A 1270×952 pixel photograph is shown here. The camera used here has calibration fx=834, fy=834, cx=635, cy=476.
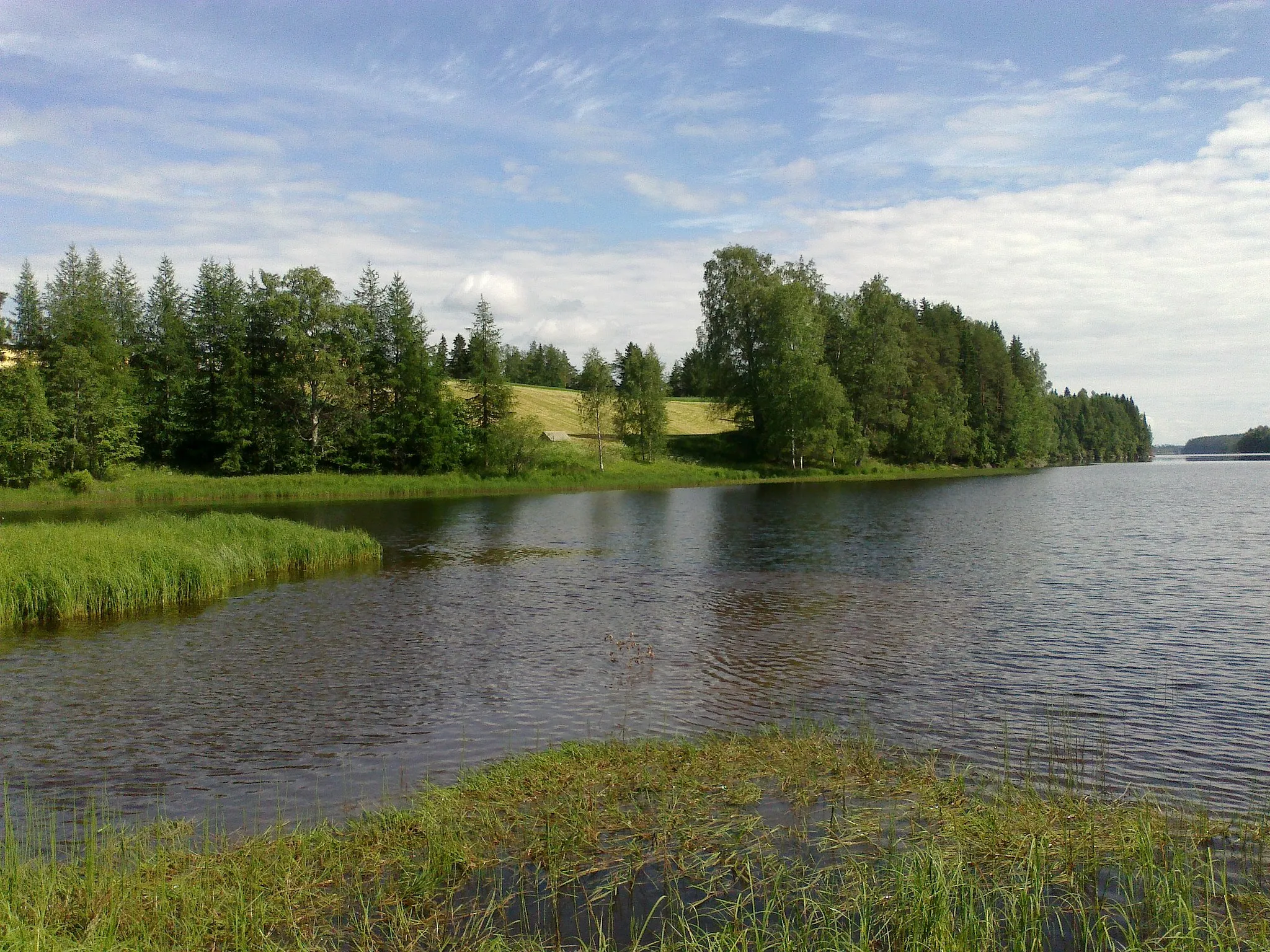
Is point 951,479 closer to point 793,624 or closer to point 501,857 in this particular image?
point 793,624

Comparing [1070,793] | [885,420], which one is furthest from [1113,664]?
[885,420]

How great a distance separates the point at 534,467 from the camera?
3145 inches

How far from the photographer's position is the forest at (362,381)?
67.4 m

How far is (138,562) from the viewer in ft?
77.2

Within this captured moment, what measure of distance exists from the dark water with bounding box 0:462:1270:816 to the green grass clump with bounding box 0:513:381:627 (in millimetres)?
1463

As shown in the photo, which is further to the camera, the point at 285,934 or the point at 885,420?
the point at 885,420

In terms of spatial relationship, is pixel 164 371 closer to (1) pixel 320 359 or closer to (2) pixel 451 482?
(1) pixel 320 359

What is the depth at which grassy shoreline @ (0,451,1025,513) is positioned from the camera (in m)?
58.4

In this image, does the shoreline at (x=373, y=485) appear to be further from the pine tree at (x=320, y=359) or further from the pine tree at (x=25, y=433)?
the pine tree at (x=320, y=359)

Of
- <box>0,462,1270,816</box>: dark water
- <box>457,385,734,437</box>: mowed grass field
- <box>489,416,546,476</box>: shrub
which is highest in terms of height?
<box>457,385,734,437</box>: mowed grass field

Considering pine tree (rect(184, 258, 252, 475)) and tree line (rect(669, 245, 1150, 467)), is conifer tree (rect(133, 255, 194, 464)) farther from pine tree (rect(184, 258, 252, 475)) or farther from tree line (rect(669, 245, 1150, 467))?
tree line (rect(669, 245, 1150, 467))

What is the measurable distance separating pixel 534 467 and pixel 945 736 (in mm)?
69316

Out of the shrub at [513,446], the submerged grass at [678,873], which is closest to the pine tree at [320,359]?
the shrub at [513,446]

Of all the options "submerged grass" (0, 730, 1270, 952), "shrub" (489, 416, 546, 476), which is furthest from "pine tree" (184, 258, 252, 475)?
"submerged grass" (0, 730, 1270, 952)
